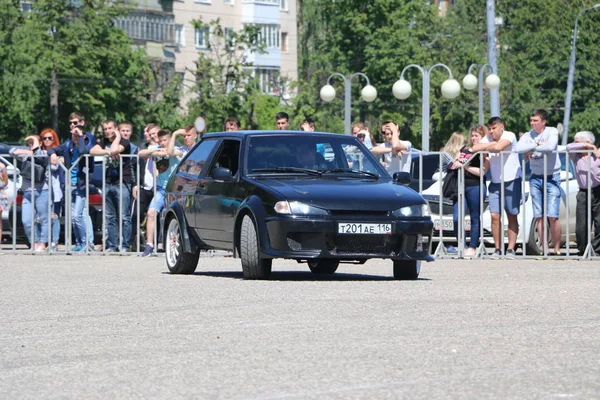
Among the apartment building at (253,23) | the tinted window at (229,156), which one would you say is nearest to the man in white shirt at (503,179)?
the tinted window at (229,156)

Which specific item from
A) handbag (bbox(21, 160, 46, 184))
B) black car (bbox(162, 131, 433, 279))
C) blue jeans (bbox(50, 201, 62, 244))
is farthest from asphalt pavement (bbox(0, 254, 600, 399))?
handbag (bbox(21, 160, 46, 184))

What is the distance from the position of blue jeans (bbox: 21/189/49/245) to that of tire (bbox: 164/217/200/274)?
511 cm

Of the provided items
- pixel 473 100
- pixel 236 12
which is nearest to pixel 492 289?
pixel 473 100

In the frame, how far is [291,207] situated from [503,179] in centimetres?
567

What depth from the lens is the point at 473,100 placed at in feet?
245

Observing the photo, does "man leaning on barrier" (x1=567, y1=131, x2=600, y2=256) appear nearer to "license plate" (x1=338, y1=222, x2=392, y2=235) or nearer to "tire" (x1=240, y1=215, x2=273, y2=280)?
"license plate" (x1=338, y1=222, x2=392, y2=235)

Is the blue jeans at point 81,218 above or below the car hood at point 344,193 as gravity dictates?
below

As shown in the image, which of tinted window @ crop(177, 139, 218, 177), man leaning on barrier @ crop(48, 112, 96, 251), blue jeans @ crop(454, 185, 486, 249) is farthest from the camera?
man leaning on barrier @ crop(48, 112, 96, 251)

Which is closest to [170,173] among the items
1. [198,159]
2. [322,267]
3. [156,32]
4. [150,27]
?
[198,159]

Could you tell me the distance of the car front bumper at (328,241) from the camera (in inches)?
615

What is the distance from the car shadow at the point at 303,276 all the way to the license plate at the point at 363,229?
0.74 meters

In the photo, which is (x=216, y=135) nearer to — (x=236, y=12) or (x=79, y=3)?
(x=79, y=3)

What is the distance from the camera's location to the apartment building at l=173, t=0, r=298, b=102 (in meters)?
103

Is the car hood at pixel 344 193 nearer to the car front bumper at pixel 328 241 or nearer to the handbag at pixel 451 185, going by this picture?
the car front bumper at pixel 328 241
